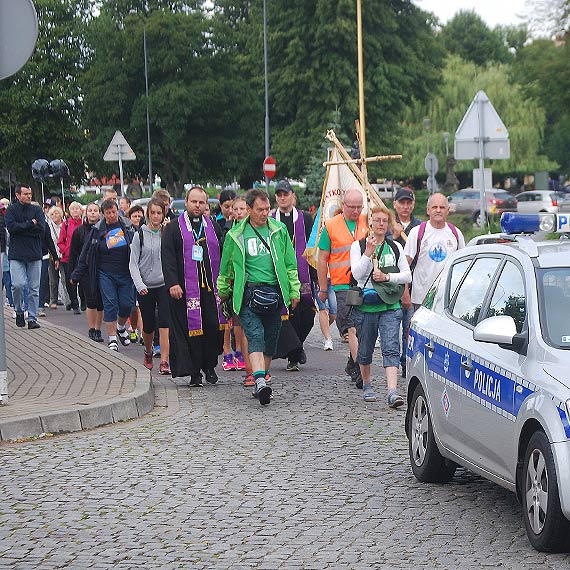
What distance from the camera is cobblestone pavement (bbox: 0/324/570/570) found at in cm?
665

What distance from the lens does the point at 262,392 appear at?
40.0 ft

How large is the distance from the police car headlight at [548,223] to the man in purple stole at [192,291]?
5970mm

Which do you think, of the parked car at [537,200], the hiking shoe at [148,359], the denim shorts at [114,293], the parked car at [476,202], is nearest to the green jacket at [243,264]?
the hiking shoe at [148,359]

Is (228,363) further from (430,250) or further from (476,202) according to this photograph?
(476,202)

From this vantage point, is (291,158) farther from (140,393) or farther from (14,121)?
(140,393)

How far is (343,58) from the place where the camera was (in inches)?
2571

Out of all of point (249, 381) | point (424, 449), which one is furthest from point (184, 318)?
point (424, 449)

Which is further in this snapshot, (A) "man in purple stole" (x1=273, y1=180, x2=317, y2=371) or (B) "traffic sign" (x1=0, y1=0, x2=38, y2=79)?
(A) "man in purple stole" (x1=273, y1=180, x2=317, y2=371)

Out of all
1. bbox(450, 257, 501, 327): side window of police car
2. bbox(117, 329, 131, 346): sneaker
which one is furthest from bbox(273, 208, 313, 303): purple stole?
bbox(450, 257, 501, 327): side window of police car

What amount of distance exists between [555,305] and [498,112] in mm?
79927

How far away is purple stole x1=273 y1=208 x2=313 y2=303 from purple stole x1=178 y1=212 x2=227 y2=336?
1422mm

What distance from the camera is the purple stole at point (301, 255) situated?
15.2 m

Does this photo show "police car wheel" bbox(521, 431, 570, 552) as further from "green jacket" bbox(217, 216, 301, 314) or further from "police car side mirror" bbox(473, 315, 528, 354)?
"green jacket" bbox(217, 216, 301, 314)

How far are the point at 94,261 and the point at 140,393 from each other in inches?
222
